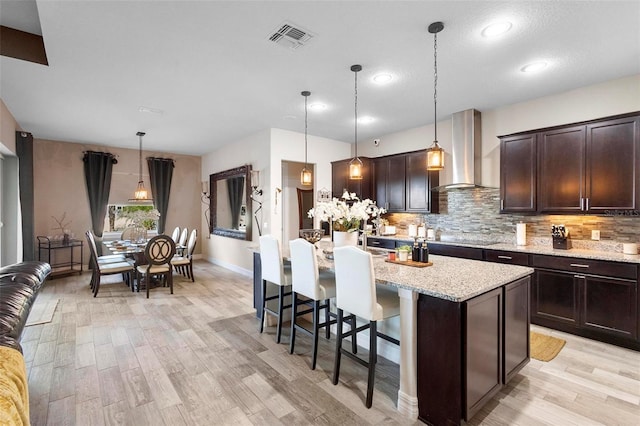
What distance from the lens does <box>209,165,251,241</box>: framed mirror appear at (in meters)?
6.23

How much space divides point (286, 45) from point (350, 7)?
2.43 ft

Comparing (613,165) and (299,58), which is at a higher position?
(299,58)

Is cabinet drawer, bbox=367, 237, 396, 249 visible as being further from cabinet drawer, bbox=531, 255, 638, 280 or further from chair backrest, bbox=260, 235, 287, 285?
chair backrest, bbox=260, 235, 287, 285

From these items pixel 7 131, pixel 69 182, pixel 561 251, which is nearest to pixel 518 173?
pixel 561 251

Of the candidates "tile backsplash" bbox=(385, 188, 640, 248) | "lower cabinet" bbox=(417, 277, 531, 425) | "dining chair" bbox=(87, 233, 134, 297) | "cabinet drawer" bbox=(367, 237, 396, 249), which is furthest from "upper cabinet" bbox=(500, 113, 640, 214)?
"dining chair" bbox=(87, 233, 134, 297)

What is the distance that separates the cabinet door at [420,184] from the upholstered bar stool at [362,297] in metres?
3.02

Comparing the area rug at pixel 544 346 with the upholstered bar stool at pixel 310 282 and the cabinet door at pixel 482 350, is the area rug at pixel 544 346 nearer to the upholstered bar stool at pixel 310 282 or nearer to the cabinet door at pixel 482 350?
the cabinet door at pixel 482 350

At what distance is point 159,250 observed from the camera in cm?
509

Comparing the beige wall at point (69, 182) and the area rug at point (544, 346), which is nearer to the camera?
the area rug at point (544, 346)

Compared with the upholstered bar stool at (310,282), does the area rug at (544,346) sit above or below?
below

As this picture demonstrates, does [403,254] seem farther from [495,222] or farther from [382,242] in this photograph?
[382,242]

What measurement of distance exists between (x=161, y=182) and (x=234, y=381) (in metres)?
Result: 6.50

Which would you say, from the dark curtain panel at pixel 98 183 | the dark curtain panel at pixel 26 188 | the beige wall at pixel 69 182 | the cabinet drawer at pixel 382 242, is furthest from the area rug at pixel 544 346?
the dark curtain panel at pixel 98 183

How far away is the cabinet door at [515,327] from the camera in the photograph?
2.30 meters
